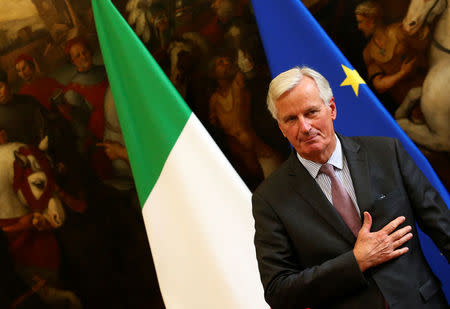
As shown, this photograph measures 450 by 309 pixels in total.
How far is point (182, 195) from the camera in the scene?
9.89ft

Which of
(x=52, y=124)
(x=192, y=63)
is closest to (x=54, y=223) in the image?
(x=52, y=124)

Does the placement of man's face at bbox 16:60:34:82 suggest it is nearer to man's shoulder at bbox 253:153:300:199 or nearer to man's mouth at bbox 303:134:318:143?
man's shoulder at bbox 253:153:300:199

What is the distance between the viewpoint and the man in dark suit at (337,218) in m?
1.73

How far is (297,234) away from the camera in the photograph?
6.07ft

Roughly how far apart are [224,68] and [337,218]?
13.0ft

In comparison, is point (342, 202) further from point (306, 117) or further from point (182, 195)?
point (182, 195)

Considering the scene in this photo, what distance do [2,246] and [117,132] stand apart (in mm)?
1837

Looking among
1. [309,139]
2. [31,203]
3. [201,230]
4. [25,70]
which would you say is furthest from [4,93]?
[309,139]

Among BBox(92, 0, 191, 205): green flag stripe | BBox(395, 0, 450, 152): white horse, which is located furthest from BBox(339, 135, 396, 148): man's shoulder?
BBox(395, 0, 450, 152): white horse

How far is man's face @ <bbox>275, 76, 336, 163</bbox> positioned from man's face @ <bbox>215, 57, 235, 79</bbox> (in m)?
3.66

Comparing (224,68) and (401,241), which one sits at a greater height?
(224,68)

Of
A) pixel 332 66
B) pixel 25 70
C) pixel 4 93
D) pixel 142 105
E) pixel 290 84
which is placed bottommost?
pixel 290 84

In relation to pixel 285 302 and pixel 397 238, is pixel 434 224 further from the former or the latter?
pixel 285 302

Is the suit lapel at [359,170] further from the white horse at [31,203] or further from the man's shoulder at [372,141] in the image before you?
the white horse at [31,203]
